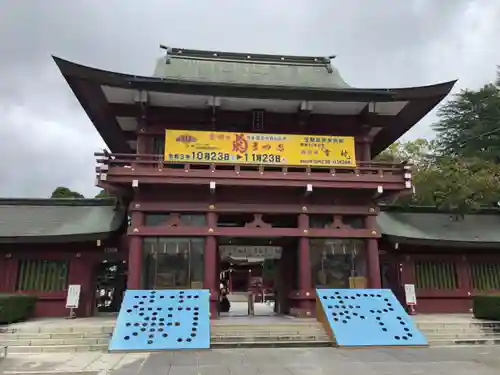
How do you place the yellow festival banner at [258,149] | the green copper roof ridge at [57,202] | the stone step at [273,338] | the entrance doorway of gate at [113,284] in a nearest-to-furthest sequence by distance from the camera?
1. the stone step at [273,338]
2. the yellow festival banner at [258,149]
3. the green copper roof ridge at [57,202]
4. the entrance doorway of gate at [113,284]

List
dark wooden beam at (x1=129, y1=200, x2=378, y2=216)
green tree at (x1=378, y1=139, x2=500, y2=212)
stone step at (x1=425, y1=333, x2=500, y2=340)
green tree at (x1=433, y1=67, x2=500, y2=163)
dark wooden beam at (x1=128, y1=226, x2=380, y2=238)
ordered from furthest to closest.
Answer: green tree at (x1=433, y1=67, x2=500, y2=163) < green tree at (x1=378, y1=139, x2=500, y2=212) < dark wooden beam at (x1=129, y1=200, x2=378, y2=216) < dark wooden beam at (x1=128, y1=226, x2=380, y2=238) < stone step at (x1=425, y1=333, x2=500, y2=340)

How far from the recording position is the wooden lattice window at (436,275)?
1976 centimetres

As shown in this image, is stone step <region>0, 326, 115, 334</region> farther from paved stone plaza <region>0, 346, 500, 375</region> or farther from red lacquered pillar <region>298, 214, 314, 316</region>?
red lacquered pillar <region>298, 214, 314, 316</region>

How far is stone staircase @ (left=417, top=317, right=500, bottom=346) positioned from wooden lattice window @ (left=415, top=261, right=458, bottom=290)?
15.8 ft

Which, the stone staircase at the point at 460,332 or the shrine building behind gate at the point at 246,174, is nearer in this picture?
the stone staircase at the point at 460,332

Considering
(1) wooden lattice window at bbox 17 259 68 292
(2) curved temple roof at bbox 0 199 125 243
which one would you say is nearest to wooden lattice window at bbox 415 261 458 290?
(2) curved temple roof at bbox 0 199 125 243

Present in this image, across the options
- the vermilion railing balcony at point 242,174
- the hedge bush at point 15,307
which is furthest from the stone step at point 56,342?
the vermilion railing balcony at point 242,174

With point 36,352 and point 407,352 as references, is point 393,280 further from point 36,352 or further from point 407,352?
point 36,352

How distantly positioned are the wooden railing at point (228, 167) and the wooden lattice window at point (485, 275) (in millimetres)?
7159

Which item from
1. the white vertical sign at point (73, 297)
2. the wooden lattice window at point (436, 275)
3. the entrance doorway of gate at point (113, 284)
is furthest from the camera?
the entrance doorway of gate at point (113, 284)

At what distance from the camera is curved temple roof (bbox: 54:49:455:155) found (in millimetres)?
16156

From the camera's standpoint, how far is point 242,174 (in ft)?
52.5

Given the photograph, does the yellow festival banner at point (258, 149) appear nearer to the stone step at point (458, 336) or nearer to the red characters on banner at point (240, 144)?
the red characters on banner at point (240, 144)

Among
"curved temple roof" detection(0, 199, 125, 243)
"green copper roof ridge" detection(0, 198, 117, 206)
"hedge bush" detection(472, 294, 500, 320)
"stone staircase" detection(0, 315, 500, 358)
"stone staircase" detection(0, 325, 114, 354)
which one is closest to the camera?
"stone staircase" detection(0, 325, 114, 354)
